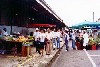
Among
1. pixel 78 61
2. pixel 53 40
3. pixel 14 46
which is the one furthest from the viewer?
pixel 53 40

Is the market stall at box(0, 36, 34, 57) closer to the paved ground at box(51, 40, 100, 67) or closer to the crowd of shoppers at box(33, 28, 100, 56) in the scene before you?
the crowd of shoppers at box(33, 28, 100, 56)

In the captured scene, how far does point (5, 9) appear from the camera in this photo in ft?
77.6

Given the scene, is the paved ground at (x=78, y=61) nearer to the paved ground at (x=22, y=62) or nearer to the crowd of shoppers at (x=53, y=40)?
the paved ground at (x=22, y=62)

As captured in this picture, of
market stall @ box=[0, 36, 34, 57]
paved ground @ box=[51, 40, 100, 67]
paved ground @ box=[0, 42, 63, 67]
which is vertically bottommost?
paved ground @ box=[51, 40, 100, 67]

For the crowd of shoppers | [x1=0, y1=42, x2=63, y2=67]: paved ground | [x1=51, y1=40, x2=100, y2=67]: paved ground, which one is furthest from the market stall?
[x1=51, y1=40, x2=100, y2=67]: paved ground

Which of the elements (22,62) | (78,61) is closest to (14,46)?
(22,62)

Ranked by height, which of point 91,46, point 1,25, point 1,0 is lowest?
point 91,46

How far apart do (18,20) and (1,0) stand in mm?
9452

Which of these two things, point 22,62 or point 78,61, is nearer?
point 22,62

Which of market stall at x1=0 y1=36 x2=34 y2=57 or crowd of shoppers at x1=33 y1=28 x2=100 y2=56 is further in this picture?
crowd of shoppers at x1=33 y1=28 x2=100 y2=56

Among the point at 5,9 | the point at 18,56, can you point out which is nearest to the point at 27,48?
the point at 18,56

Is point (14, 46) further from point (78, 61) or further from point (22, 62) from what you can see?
point (78, 61)

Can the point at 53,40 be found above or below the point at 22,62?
above

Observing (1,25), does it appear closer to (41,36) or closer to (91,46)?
(41,36)
